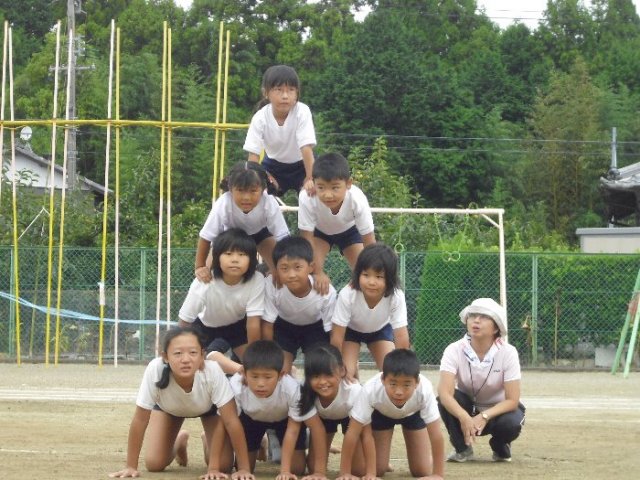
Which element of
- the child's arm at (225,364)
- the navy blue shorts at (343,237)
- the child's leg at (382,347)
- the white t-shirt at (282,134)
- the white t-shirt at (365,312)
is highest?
the white t-shirt at (282,134)

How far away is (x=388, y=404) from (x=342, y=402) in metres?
0.28

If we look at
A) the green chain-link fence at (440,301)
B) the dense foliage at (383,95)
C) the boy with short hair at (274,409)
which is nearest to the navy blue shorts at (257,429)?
the boy with short hair at (274,409)

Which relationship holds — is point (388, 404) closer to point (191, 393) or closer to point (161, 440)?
point (191, 393)

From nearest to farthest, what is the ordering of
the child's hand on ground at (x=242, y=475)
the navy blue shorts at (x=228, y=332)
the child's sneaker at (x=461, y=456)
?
the child's hand on ground at (x=242, y=475)
the navy blue shorts at (x=228, y=332)
the child's sneaker at (x=461, y=456)

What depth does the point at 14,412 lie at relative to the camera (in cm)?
1155

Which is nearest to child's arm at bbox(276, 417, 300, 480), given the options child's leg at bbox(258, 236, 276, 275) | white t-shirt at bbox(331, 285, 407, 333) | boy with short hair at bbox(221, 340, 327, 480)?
boy with short hair at bbox(221, 340, 327, 480)

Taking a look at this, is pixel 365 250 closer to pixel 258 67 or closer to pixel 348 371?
pixel 348 371

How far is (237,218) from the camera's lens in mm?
8445

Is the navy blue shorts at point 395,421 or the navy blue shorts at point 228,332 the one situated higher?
the navy blue shorts at point 228,332

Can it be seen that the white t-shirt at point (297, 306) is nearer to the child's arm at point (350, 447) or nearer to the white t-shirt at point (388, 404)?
the white t-shirt at point (388, 404)

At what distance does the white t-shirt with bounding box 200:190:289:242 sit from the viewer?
8.42 meters

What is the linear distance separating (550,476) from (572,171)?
39.7 m

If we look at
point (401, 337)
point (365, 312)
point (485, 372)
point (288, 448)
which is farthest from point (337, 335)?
point (485, 372)

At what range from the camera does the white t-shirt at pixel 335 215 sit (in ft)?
28.1
